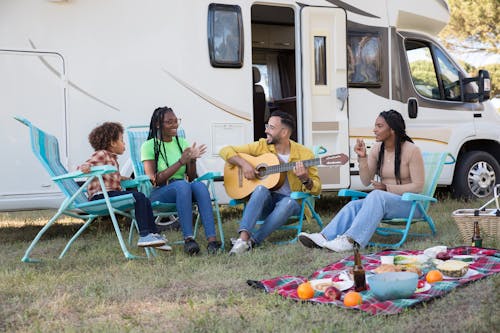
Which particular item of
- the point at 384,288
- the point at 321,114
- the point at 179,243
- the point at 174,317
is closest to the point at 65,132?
the point at 179,243

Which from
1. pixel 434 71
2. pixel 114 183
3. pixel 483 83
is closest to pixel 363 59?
pixel 434 71

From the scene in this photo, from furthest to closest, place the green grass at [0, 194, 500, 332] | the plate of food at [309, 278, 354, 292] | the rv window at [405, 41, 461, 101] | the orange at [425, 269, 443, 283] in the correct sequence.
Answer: the rv window at [405, 41, 461, 101]
the orange at [425, 269, 443, 283]
the plate of food at [309, 278, 354, 292]
the green grass at [0, 194, 500, 332]

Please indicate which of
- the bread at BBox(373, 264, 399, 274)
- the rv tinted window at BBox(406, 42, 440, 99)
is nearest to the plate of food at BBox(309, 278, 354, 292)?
the bread at BBox(373, 264, 399, 274)

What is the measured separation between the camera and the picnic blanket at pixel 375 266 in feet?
9.11

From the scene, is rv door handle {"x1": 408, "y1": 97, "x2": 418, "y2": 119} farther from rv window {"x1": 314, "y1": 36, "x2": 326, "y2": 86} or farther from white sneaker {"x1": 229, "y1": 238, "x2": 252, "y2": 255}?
white sneaker {"x1": 229, "y1": 238, "x2": 252, "y2": 255}

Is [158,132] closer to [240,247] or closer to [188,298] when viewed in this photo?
[240,247]

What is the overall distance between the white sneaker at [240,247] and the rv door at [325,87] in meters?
1.82

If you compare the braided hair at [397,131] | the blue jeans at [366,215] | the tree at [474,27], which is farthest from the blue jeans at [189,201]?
the tree at [474,27]

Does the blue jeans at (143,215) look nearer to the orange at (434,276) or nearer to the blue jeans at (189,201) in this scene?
the blue jeans at (189,201)

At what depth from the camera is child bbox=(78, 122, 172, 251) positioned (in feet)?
13.4

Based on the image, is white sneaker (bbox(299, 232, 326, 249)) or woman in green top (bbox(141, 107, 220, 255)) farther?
woman in green top (bbox(141, 107, 220, 255))

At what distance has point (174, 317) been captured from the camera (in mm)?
2775

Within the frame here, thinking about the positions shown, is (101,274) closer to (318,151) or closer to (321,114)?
(318,151)

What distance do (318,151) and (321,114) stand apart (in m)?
1.02
